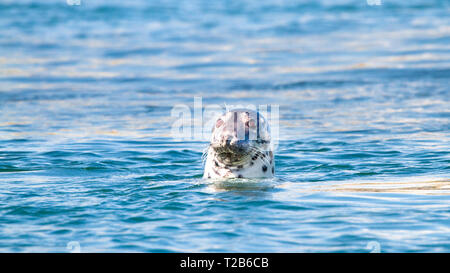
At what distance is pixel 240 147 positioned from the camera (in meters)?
8.94

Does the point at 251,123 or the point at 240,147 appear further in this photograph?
the point at 251,123

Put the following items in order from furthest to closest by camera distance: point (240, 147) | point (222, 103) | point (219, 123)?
point (222, 103) → point (219, 123) → point (240, 147)

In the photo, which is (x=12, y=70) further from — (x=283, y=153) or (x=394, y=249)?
(x=394, y=249)

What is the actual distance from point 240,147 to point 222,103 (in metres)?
8.68

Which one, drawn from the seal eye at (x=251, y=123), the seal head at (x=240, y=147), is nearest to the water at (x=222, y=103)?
the seal head at (x=240, y=147)

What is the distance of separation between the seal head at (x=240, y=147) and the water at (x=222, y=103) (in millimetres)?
198

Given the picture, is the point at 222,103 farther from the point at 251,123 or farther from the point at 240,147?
the point at 240,147

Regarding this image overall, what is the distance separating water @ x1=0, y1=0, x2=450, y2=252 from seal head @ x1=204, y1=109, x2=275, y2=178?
7.8 inches

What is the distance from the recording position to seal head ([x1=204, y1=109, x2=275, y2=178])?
8.93m

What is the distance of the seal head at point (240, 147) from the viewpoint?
29.3ft

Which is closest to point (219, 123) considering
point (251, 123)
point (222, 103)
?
point (251, 123)

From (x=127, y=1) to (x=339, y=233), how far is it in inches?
1223

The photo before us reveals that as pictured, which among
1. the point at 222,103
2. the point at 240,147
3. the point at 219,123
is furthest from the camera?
the point at 222,103

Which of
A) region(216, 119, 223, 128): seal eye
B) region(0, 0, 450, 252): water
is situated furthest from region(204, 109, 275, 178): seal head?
region(0, 0, 450, 252): water
